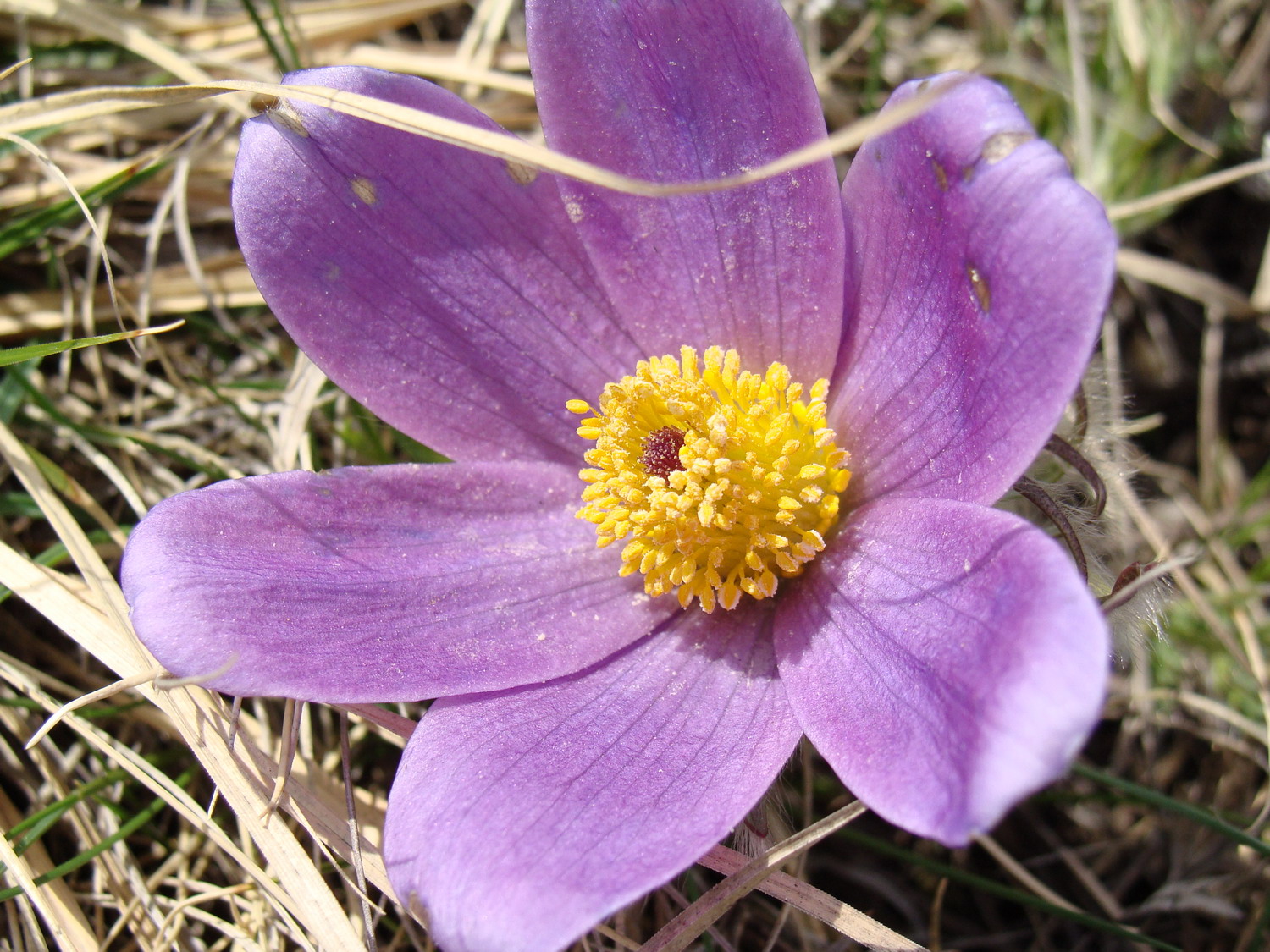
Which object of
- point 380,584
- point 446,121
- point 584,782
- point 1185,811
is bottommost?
point 1185,811

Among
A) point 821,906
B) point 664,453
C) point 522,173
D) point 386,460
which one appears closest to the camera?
point 821,906

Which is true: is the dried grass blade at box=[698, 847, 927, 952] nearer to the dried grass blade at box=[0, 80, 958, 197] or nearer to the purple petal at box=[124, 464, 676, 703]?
the purple petal at box=[124, 464, 676, 703]

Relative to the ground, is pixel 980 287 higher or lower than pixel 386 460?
higher

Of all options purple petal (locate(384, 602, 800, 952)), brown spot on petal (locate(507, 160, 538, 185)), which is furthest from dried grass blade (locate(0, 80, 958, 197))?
purple petal (locate(384, 602, 800, 952))

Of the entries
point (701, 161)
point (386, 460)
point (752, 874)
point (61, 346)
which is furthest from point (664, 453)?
point (61, 346)

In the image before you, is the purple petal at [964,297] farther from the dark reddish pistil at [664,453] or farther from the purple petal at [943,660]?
the dark reddish pistil at [664,453]

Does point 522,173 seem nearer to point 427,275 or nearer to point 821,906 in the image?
point 427,275

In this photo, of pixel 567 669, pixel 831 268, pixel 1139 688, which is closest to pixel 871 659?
pixel 567 669

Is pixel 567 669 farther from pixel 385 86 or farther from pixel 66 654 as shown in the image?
pixel 66 654
